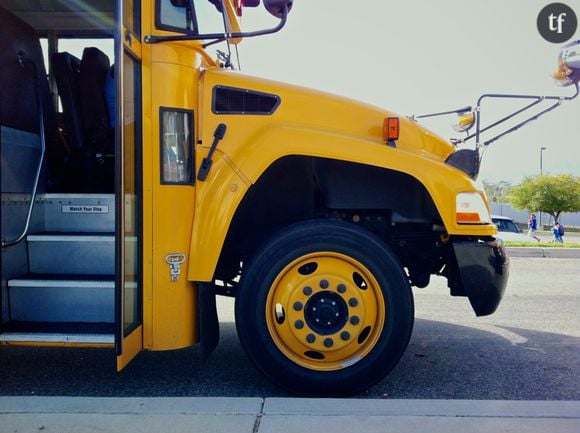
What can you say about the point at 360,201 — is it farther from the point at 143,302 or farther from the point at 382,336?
the point at 143,302

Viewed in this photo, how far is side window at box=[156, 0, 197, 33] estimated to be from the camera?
120 inches

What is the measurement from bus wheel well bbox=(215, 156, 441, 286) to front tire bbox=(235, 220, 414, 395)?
1.20 feet

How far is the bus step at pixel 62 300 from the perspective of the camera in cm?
321

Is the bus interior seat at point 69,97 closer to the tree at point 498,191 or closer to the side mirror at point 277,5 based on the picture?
the side mirror at point 277,5

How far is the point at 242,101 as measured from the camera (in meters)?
3.18

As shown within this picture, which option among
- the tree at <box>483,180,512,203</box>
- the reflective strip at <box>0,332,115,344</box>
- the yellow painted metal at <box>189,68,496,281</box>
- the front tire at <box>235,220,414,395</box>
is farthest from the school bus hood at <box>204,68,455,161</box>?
the tree at <box>483,180,512,203</box>

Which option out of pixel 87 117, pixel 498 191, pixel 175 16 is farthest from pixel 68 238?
pixel 498 191

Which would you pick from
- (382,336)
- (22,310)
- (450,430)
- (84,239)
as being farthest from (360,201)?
(22,310)

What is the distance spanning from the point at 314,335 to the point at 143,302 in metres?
1.01

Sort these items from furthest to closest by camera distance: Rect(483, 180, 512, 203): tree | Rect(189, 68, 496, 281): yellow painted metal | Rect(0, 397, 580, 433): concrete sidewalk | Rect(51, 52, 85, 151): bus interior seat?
1. Rect(483, 180, 512, 203): tree
2. Rect(51, 52, 85, 151): bus interior seat
3. Rect(189, 68, 496, 281): yellow painted metal
4. Rect(0, 397, 580, 433): concrete sidewalk

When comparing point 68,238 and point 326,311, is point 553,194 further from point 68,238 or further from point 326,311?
point 68,238

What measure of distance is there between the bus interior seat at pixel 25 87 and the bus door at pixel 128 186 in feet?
4.65

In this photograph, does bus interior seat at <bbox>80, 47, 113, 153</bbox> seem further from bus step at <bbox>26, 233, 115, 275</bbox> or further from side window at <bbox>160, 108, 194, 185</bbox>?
side window at <bbox>160, 108, 194, 185</bbox>

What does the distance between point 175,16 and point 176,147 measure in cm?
79
